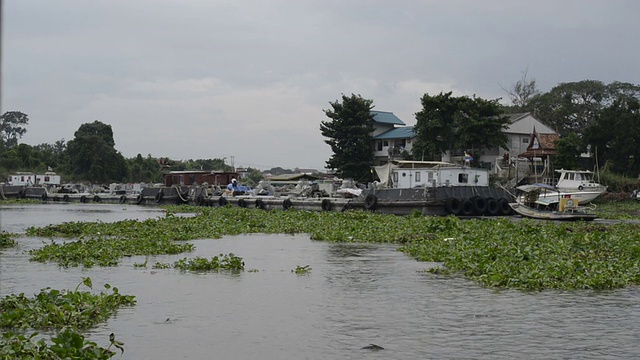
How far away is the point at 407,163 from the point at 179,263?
2787 centimetres

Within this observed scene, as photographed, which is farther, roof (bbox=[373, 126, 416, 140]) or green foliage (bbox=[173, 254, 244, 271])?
roof (bbox=[373, 126, 416, 140])

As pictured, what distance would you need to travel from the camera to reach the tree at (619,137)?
48328 mm

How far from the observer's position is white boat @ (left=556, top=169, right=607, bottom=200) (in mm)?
41938

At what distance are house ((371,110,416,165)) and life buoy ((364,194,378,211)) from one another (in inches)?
909

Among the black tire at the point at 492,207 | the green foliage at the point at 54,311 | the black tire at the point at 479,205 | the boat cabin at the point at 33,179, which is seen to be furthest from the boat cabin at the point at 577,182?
the boat cabin at the point at 33,179

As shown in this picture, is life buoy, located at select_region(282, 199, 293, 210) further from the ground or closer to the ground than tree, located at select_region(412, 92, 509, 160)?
closer to the ground

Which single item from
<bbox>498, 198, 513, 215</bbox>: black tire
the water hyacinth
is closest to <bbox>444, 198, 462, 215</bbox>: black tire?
<bbox>498, 198, 513, 215</bbox>: black tire

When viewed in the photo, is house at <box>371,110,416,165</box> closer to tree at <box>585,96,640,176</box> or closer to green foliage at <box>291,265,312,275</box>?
tree at <box>585,96,640,176</box>

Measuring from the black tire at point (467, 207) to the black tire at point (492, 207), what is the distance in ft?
3.04

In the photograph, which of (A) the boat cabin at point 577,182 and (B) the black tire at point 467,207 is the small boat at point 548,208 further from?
(A) the boat cabin at point 577,182

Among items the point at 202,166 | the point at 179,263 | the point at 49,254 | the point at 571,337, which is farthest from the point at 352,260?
the point at 202,166

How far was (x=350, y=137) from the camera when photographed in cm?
6069

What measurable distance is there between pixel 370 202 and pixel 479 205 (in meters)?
6.38

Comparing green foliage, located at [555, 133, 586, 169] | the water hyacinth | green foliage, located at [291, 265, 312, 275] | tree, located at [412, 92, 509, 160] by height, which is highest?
tree, located at [412, 92, 509, 160]
